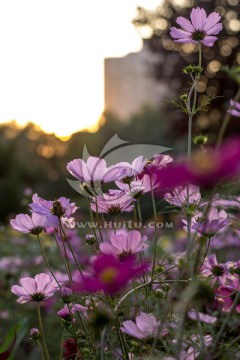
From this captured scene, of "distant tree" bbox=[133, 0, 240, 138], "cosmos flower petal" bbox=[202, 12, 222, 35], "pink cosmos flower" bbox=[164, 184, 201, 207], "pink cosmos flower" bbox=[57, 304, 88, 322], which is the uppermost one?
"cosmos flower petal" bbox=[202, 12, 222, 35]

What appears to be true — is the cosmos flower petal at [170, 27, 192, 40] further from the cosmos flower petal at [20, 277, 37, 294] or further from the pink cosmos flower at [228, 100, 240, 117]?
the cosmos flower petal at [20, 277, 37, 294]

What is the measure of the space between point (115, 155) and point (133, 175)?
447mm

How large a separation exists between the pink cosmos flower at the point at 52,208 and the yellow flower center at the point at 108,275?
0.79 feet

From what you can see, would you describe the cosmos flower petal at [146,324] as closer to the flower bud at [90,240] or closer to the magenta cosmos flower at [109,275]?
the magenta cosmos flower at [109,275]

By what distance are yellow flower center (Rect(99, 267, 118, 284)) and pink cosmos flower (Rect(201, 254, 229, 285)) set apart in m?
0.32

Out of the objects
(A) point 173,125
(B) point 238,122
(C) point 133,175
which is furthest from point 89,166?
(A) point 173,125

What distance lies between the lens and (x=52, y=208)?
904 mm

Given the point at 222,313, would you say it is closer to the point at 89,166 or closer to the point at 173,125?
the point at 89,166

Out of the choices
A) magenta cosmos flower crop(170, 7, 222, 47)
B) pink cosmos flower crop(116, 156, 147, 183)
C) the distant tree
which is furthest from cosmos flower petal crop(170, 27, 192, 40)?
the distant tree

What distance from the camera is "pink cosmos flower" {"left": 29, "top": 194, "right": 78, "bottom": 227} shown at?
0.89 m

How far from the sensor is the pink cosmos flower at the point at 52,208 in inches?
35.2

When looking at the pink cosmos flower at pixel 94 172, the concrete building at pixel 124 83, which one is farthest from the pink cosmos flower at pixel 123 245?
the concrete building at pixel 124 83

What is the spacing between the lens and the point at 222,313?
942mm

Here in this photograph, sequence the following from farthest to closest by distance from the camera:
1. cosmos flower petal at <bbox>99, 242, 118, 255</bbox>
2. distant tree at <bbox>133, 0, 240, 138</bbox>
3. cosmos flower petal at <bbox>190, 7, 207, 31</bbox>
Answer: distant tree at <bbox>133, 0, 240, 138</bbox> → cosmos flower petal at <bbox>190, 7, 207, 31</bbox> → cosmos flower petal at <bbox>99, 242, 118, 255</bbox>
